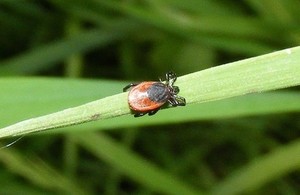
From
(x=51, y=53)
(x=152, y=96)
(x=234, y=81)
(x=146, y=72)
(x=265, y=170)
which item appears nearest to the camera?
(x=234, y=81)

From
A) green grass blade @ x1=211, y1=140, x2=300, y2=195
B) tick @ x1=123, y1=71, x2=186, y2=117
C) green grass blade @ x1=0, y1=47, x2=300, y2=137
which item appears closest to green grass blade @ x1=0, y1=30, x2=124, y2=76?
green grass blade @ x1=211, y1=140, x2=300, y2=195

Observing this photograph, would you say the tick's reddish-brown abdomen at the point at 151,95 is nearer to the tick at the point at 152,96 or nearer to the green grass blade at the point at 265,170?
the tick at the point at 152,96

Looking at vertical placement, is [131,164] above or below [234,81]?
above

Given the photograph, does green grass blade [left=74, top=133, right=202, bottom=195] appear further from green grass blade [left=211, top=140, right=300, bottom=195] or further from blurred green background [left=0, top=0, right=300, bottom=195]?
green grass blade [left=211, top=140, right=300, bottom=195]

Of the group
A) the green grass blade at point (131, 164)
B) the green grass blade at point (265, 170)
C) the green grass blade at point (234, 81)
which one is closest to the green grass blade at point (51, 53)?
the green grass blade at point (131, 164)

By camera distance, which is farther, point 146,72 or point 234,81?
point 146,72

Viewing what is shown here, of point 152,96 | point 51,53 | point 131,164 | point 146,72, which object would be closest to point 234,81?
point 152,96

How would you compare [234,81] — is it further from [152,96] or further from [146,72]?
[146,72]

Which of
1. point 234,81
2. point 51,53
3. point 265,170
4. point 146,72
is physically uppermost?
point 146,72

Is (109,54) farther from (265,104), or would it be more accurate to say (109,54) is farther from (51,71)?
(265,104)
